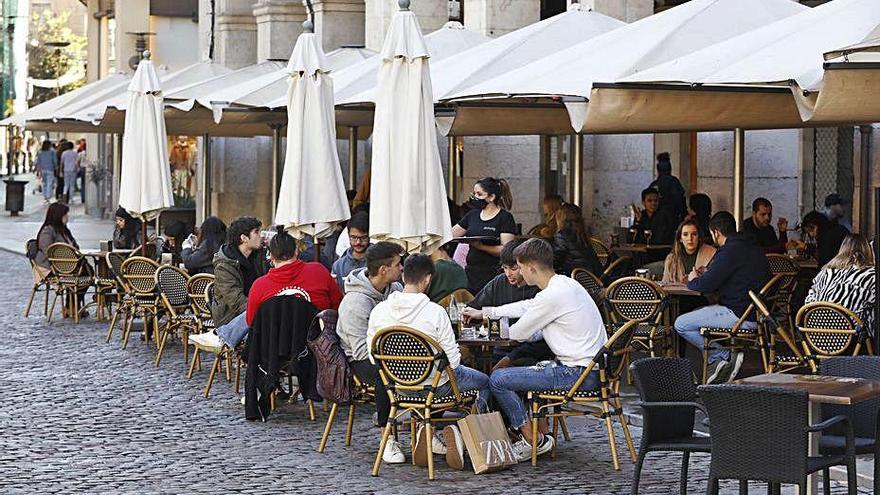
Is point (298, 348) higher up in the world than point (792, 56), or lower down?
lower down

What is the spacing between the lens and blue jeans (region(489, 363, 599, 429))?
9516 mm

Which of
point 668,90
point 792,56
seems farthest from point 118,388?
point 792,56

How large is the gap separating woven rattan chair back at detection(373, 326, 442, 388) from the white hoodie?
0.07m

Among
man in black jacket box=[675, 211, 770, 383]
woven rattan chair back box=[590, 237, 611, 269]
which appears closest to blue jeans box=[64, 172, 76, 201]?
woven rattan chair back box=[590, 237, 611, 269]

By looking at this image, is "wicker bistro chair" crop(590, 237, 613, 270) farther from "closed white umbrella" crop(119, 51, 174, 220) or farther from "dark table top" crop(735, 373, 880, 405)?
"dark table top" crop(735, 373, 880, 405)

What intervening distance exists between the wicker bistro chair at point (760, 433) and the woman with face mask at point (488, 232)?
618 cm

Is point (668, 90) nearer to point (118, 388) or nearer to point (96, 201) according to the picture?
point (118, 388)

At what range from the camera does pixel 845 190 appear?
19.1 meters

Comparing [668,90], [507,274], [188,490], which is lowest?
[188,490]

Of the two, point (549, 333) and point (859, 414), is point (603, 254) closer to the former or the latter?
point (549, 333)

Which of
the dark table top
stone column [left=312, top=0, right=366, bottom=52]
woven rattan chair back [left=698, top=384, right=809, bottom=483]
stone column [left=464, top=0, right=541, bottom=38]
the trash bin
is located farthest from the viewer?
the trash bin

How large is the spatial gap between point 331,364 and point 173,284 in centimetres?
456

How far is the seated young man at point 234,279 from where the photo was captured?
39.9 ft

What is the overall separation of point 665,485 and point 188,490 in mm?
2510
